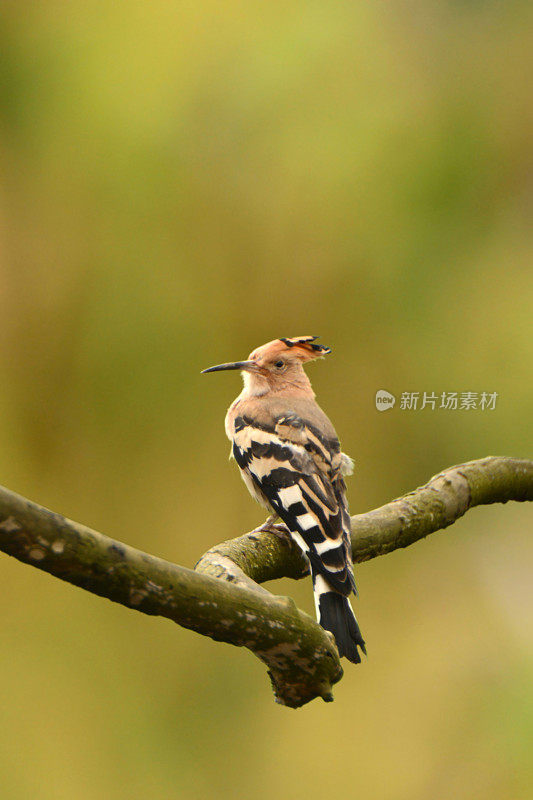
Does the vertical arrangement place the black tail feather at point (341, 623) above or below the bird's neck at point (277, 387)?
below

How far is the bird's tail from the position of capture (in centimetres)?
145

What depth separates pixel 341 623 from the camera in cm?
152

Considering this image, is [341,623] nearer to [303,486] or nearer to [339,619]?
[339,619]

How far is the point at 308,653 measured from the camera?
1119 millimetres

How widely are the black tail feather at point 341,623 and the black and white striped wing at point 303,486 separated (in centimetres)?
2

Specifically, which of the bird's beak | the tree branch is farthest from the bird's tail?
the bird's beak

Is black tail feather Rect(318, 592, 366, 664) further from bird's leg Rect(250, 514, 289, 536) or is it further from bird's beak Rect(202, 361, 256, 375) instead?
bird's beak Rect(202, 361, 256, 375)

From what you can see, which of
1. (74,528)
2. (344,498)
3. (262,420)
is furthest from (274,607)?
(262,420)

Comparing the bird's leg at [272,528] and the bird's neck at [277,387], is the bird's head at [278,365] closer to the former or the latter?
the bird's neck at [277,387]

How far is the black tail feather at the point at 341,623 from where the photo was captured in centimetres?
145

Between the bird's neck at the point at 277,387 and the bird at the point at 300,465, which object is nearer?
the bird at the point at 300,465

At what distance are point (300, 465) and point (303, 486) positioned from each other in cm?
7

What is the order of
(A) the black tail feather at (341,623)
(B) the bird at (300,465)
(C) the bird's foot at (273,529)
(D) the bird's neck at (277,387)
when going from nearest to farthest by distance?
(A) the black tail feather at (341,623)
(B) the bird at (300,465)
(C) the bird's foot at (273,529)
(D) the bird's neck at (277,387)

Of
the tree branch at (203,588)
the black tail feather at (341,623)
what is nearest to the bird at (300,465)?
the black tail feather at (341,623)
